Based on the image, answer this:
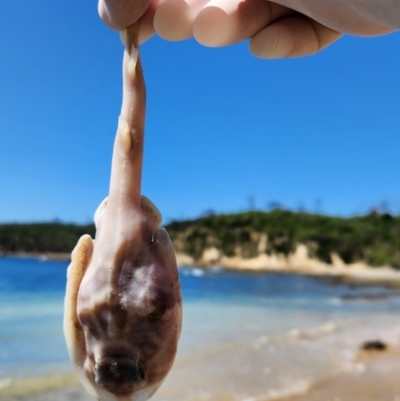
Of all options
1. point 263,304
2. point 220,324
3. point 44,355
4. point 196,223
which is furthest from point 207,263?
point 44,355

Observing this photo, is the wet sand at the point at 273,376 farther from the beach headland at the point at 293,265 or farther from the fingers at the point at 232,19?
the beach headland at the point at 293,265

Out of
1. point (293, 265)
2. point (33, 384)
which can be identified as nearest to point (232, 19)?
point (33, 384)

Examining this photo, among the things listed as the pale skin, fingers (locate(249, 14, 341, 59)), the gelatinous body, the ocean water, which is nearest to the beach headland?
the ocean water

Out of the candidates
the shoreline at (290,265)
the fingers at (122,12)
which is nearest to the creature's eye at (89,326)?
the fingers at (122,12)

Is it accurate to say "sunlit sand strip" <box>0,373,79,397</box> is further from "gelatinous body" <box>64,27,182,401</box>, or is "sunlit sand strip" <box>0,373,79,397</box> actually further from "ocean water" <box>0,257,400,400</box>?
"gelatinous body" <box>64,27,182,401</box>

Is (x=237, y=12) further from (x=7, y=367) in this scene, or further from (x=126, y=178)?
(x=7, y=367)

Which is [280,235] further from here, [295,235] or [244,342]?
[244,342]
